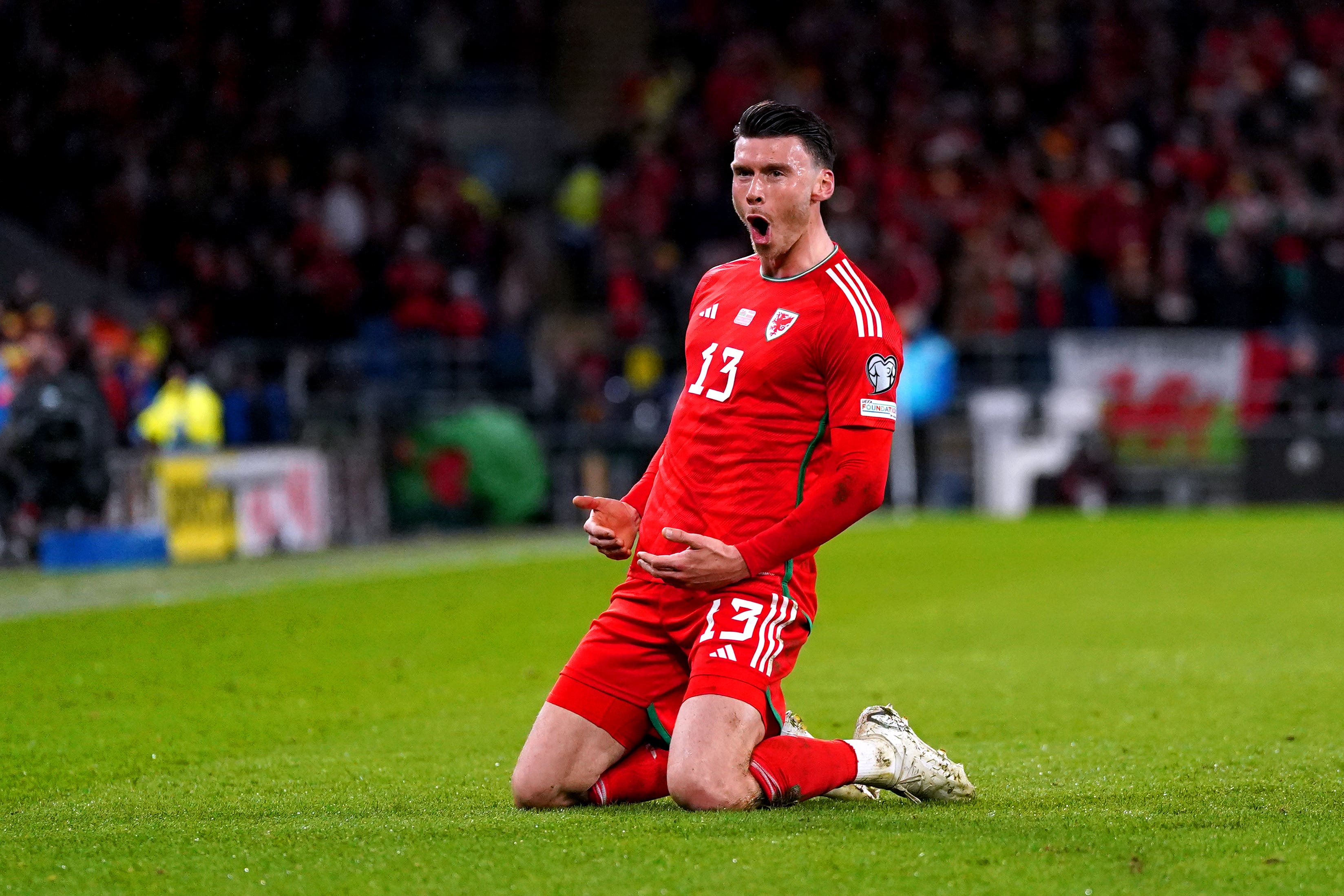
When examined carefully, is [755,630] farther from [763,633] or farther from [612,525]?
[612,525]

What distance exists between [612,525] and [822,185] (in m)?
1.25

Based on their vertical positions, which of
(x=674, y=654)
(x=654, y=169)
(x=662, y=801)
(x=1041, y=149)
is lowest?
(x=662, y=801)

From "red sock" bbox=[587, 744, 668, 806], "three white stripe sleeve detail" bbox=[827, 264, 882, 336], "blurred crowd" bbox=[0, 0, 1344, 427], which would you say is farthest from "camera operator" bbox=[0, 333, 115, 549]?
"three white stripe sleeve detail" bbox=[827, 264, 882, 336]

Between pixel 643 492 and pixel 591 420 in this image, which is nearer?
pixel 643 492

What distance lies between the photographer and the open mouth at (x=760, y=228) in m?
5.54

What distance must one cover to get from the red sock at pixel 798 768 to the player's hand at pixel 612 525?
78cm

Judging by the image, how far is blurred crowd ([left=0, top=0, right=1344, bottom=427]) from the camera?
2259 centimetres

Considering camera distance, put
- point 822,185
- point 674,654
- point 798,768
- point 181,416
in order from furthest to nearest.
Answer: point 181,416
point 674,654
point 822,185
point 798,768

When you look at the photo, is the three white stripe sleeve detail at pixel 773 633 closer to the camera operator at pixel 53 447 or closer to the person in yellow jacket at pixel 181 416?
the camera operator at pixel 53 447

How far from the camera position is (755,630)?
17.9 feet

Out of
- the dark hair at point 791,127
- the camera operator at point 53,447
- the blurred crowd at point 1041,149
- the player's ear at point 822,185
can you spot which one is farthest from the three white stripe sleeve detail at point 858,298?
the blurred crowd at point 1041,149

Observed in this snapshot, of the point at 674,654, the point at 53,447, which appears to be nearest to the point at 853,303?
the point at 674,654

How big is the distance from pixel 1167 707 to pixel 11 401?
11740 mm

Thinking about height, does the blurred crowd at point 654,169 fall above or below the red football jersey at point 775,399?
above
